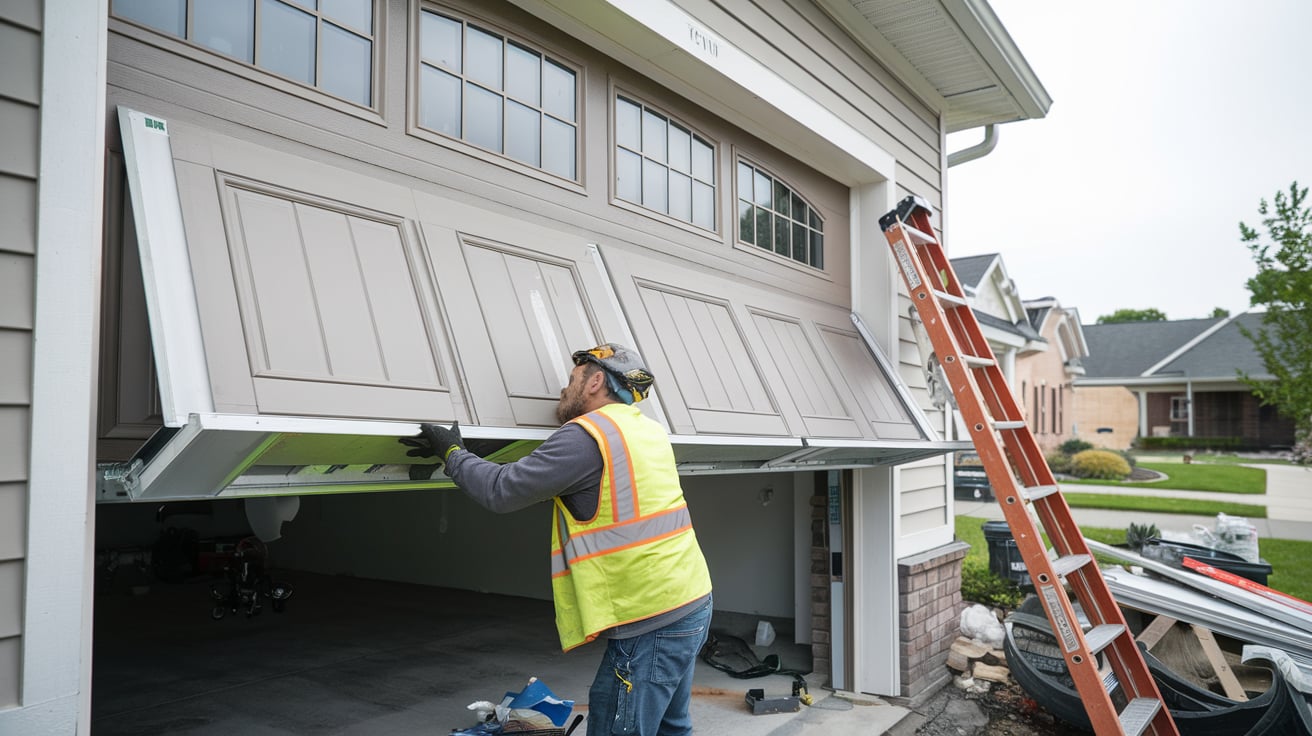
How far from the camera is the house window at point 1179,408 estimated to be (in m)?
36.1

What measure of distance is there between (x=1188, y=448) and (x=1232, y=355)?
437cm

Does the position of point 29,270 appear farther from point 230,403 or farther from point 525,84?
point 525,84

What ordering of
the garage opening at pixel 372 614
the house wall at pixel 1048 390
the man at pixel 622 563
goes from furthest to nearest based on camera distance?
the house wall at pixel 1048 390, the garage opening at pixel 372 614, the man at pixel 622 563

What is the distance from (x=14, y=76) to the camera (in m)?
2.07

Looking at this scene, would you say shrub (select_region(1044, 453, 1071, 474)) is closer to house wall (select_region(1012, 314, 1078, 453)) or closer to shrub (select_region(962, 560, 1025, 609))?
house wall (select_region(1012, 314, 1078, 453))

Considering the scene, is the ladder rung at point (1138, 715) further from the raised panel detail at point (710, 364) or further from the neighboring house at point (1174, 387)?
the neighboring house at point (1174, 387)

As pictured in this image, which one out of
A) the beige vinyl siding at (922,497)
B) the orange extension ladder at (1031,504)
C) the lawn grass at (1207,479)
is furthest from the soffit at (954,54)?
the lawn grass at (1207,479)

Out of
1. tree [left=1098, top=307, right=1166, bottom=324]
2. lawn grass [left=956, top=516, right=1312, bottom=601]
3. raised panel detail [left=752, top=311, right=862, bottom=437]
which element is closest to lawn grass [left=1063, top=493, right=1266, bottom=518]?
lawn grass [left=956, top=516, right=1312, bottom=601]

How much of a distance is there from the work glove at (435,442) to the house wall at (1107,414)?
→ 39.3 meters

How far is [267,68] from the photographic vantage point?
2.93 metres

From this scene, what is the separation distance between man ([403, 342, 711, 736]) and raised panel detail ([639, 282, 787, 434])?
787mm

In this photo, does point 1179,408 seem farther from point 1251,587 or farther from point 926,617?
point 926,617

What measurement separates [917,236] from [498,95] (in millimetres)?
3137

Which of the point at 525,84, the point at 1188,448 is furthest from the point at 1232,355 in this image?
the point at 525,84
